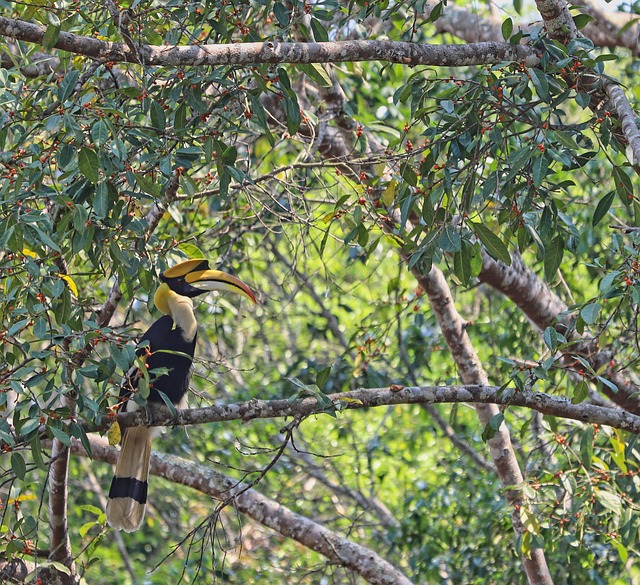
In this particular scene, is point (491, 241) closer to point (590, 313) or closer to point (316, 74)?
point (590, 313)

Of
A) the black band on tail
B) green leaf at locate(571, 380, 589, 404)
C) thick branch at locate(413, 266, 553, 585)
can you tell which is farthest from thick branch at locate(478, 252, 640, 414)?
the black band on tail

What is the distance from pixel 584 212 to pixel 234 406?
8.97 ft

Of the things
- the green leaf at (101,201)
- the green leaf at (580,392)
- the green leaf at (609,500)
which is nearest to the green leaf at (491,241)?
the green leaf at (580,392)

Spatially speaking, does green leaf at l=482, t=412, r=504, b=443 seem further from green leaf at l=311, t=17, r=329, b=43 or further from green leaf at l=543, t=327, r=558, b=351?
green leaf at l=311, t=17, r=329, b=43

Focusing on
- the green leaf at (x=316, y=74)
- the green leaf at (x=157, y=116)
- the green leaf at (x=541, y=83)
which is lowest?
the green leaf at (x=541, y=83)

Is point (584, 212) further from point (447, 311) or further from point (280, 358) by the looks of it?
point (280, 358)

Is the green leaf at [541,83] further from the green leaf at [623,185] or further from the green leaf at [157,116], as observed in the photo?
the green leaf at [157,116]

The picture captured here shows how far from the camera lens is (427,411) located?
17.4 ft

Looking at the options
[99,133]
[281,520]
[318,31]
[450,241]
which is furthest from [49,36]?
[281,520]

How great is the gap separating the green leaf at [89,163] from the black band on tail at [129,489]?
1.61 metres

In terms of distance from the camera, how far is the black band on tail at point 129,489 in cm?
345

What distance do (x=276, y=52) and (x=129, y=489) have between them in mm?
1765

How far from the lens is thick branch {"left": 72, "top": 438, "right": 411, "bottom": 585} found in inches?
147

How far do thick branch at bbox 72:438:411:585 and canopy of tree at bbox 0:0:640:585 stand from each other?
0.04ft
